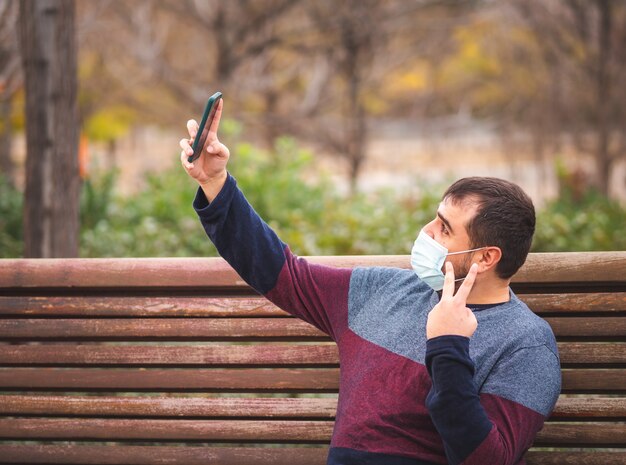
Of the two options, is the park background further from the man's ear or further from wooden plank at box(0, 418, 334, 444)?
the man's ear

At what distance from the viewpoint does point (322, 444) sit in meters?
2.69

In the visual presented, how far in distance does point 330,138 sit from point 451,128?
5.09 metres

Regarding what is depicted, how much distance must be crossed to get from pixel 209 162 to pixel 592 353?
4.23 feet

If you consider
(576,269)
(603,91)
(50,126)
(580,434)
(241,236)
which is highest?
(603,91)

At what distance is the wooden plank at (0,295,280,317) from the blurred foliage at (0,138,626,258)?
2.50m

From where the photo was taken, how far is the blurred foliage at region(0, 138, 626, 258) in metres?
5.91

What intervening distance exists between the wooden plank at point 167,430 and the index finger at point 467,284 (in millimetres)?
842

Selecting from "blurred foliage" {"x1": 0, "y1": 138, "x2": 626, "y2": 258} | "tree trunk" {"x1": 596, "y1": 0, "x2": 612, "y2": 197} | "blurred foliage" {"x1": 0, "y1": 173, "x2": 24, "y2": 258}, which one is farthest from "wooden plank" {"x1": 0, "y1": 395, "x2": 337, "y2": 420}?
"tree trunk" {"x1": 596, "y1": 0, "x2": 612, "y2": 197}

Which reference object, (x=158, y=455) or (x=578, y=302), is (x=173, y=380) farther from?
(x=578, y=302)

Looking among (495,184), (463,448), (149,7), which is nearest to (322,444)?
(463,448)

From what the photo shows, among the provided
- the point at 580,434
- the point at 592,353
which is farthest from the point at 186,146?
the point at 580,434

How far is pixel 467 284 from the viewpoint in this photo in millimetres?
2002

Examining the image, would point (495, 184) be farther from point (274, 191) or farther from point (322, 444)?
point (274, 191)

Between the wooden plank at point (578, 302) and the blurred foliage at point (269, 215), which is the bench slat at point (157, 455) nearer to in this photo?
the wooden plank at point (578, 302)
